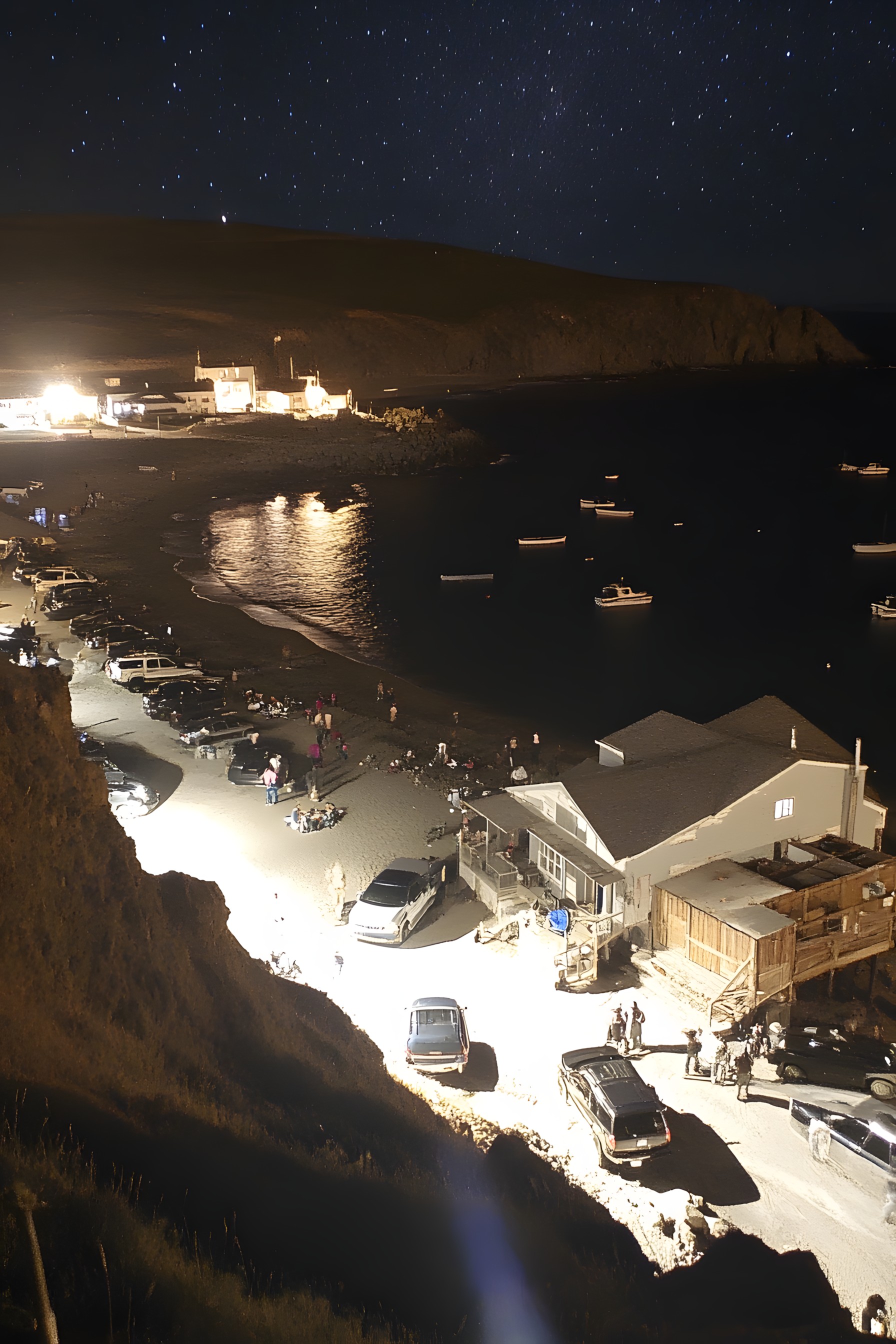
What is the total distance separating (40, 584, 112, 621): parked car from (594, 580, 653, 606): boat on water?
84.8 feet

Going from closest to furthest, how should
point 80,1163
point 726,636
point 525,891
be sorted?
1. point 80,1163
2. point 525,891
3. point 726,636

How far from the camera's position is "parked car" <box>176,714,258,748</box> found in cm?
2970

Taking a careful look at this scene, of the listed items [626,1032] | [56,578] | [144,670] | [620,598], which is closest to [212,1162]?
[626,1032]

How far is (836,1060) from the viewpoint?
1697cm

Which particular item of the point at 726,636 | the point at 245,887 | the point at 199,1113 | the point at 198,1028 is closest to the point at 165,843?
the point at 245,887

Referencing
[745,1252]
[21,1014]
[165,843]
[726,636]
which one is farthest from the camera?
[726,636]

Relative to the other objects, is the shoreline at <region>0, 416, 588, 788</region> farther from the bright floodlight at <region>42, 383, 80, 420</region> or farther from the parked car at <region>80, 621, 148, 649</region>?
the bright floodlight at <region>42, 383, 80, 420</region>

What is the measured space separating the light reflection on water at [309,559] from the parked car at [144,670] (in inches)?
449

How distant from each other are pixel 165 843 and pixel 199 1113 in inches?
515

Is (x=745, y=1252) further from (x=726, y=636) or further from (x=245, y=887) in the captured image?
(x=726, y=636)

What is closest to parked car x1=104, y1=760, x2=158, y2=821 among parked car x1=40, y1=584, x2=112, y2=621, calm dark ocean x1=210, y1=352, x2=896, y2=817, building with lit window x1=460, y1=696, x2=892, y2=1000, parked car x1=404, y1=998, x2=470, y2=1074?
building with lit window x1=460, y1=696, x2=892, y2=1000

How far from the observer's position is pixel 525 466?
108 m

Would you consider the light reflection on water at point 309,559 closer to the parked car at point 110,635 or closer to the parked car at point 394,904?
the parked car at point 110,635

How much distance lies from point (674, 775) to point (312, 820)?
842 centimetres
